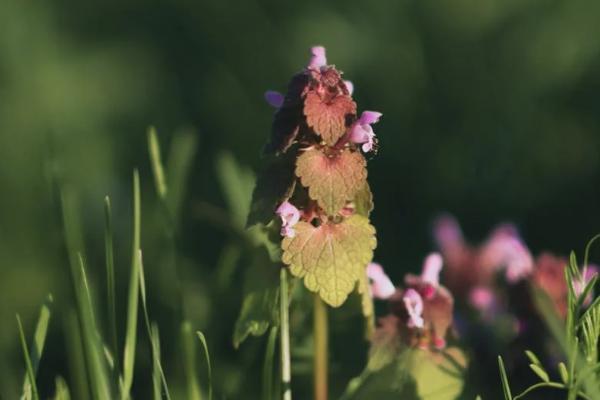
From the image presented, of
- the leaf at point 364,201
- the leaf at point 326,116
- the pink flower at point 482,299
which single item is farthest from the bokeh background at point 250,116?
the leaf at point 326,116

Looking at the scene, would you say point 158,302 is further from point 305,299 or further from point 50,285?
point 305,299

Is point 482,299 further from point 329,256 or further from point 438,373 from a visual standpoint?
point 329,256

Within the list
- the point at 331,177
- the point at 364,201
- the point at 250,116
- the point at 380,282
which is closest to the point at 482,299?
the point at 380,282

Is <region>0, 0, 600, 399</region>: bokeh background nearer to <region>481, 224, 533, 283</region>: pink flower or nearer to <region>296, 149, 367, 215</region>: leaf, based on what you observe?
<region>481, 224, 533, 283</region>: pink flower

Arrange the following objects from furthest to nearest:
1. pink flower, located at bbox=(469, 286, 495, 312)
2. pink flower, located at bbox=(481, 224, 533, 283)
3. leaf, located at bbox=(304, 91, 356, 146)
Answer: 1. pink flower, located at bbox=(469, 286, 495, 312)
2. pink flower, located at bbox=(481, 224, 533, 283)
3. leaf, located at bbox=(304, 91, 356, 146)

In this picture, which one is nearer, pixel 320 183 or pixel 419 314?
pixel 320 183

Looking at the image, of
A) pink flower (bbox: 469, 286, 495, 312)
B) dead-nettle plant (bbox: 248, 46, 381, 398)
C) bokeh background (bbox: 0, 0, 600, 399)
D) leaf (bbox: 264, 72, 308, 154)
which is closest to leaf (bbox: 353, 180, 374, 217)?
dead-nettle plant (bbox: 248, 46, 381, 398)
